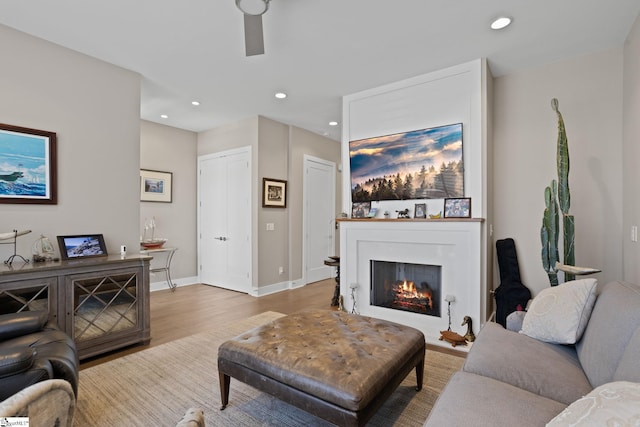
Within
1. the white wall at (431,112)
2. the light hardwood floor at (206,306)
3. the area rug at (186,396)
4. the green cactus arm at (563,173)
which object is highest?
the white wall at (431,112)

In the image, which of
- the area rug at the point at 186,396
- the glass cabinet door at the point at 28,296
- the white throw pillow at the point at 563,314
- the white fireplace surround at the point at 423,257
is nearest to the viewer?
the white throw pillow at the point at 563,314

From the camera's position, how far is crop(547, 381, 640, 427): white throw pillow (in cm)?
82

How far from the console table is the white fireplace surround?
7.44ft

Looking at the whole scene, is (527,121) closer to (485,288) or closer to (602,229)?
(602,229)

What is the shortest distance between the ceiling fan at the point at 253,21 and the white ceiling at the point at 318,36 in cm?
35

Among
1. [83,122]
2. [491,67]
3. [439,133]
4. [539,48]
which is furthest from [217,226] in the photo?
[539,48]

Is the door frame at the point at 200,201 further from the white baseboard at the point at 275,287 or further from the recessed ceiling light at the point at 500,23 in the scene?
the recessed ceiling light at the point at 500,23

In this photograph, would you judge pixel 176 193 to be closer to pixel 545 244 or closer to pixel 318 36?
pixel 318 36

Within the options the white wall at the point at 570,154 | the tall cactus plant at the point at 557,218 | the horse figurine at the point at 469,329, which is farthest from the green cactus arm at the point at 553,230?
the horse figurine at the point at 469,329

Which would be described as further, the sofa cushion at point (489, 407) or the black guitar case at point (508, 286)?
the black guitar case at point (508, 286)

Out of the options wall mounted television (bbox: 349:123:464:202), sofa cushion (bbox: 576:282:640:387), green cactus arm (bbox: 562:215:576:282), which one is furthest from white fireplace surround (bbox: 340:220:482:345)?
sofa cushion (bbox: 576:282:640:387)

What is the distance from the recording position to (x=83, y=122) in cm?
308

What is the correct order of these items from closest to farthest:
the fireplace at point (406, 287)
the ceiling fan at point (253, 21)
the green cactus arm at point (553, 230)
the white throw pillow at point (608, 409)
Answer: the white throw pillow at point (608, 409), the ceiling fan at point (253, 21), the green cactus arm at point (553, 230), the fireplace at point (406, 287)

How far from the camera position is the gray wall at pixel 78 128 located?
2.72 m
